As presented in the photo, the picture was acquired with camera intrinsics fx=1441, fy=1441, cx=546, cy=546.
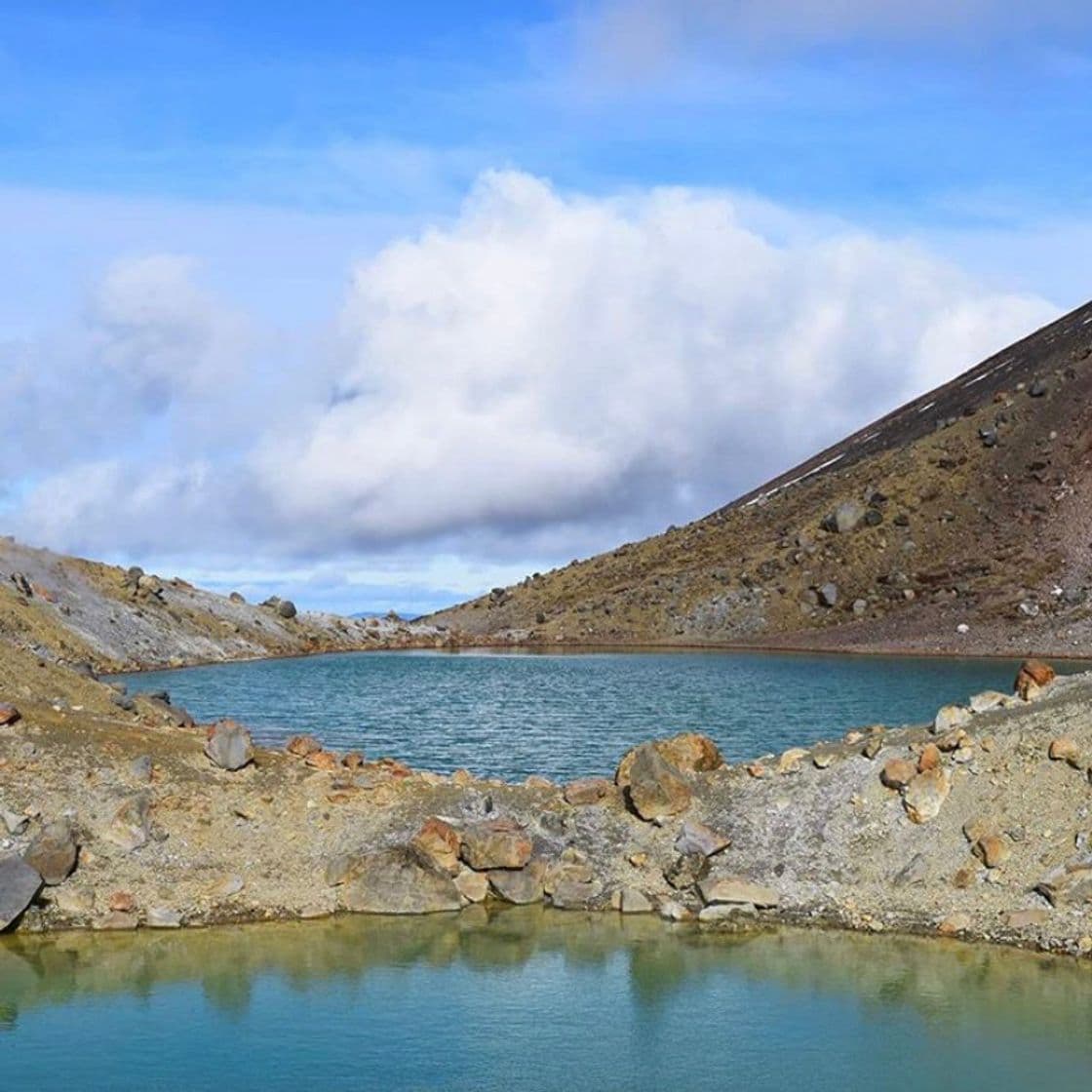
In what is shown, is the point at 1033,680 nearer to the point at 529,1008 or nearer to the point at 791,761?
the point at 791,761

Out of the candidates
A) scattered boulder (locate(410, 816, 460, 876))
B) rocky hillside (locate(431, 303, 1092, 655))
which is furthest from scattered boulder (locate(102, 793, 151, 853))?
rocky hillside (locate(431, 303, 1092, 655))

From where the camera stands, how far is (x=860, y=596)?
460 feet

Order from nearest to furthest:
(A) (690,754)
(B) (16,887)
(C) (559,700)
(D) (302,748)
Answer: (B) (16,887)
(A) (690,754)
(D) (302,748)
(C) (559,700)

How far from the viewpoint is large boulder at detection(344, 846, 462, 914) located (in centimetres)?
3216

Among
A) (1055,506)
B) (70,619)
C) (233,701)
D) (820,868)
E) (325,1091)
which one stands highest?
(1055,506)

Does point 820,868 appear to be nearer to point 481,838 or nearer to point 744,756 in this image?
point 481,838

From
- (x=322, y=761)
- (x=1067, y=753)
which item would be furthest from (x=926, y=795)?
(x=322, y=761)

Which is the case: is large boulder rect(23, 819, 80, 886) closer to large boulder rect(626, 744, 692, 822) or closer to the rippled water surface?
large boulder rect(626, 744, 692, 822)

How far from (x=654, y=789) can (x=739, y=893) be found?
A: 12.8 feet

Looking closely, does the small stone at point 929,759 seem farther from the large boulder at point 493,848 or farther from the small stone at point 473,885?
the small stone at point 473,885

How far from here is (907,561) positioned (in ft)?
468

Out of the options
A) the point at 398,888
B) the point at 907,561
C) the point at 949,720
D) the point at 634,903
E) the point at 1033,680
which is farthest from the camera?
the point at 907,561

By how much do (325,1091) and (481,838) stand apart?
10.9m

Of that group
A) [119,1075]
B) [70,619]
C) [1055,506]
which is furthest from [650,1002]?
[1055,506]
